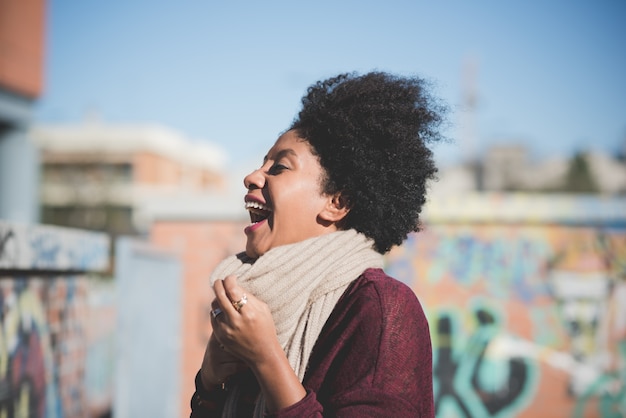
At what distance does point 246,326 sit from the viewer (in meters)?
1.50

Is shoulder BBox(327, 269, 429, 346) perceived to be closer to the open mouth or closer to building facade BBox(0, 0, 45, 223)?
the open mouth

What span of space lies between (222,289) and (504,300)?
640 cm

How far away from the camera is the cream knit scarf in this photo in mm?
1614

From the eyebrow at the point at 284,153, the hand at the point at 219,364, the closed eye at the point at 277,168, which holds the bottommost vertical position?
the hand at the point at 219,364

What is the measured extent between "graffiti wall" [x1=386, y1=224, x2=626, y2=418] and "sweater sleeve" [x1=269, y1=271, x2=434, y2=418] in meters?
5.82

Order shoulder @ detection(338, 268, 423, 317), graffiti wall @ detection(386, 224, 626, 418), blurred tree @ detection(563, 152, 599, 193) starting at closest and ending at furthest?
shoulder @ detection(338, 268, 423, 317)
graffiti wall @ detection(386, 224, 626, 418)
blurred tree @ detection(563, 152, 599, 193)

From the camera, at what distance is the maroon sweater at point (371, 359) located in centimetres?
143

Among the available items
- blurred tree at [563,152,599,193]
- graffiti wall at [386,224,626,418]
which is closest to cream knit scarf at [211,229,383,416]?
graffiti wall at [386,224,626,418]

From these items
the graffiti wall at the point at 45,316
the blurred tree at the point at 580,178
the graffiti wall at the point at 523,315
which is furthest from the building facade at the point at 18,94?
the blurred tree at the point at 580,178

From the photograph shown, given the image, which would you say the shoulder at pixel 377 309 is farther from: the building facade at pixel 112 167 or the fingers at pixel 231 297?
the building facade at pixel 112 167

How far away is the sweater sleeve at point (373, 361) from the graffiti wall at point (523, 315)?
5817 millimetres

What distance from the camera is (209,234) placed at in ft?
29.1

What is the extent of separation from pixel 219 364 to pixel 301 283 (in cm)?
33

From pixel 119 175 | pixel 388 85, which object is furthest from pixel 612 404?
pixel 119 175
